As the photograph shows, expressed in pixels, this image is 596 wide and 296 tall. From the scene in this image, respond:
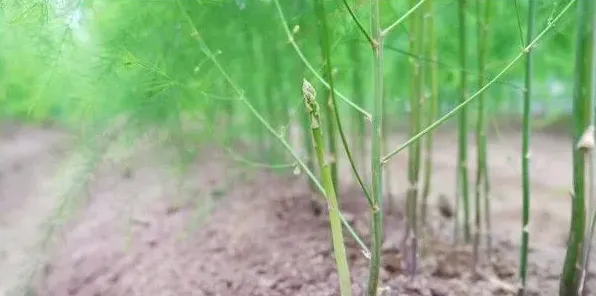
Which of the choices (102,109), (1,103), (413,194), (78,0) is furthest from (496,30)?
(1,103)

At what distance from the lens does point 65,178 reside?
2238 millimetres

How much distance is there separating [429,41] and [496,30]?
0.72 meters

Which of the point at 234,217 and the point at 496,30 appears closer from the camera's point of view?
the point at 234,217

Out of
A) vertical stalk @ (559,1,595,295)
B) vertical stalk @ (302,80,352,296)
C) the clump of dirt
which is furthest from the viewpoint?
the clump of dirt

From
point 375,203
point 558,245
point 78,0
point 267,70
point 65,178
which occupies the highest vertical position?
point 78,0

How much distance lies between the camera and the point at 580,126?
3.76 feet

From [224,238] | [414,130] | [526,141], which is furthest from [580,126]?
[224,238]

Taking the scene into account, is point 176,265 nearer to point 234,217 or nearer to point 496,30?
point 234,217

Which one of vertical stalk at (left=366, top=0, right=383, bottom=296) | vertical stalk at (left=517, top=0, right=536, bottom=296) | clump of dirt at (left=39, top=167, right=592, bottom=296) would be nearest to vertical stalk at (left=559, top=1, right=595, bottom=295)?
vertical stalk at (left=517, top=0, right=536, bottom=296)

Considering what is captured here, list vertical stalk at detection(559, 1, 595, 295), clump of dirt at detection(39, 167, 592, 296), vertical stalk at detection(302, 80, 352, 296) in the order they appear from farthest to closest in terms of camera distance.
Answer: clump of dirt at detection(39, 167, 592, 296) → vertical stalk at detection(559, 1, 595, 295) → vertical stalk at detection(302, 80, 352, 296)

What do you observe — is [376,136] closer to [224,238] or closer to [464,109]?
[464,109]

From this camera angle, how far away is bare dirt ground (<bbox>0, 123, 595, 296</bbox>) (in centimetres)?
152

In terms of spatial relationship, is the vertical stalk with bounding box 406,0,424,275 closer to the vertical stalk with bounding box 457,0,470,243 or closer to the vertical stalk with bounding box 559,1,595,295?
the vertical stalk with bounding box 457,0,470,243

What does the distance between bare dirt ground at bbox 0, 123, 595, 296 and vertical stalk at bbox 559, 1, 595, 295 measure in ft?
0.77
